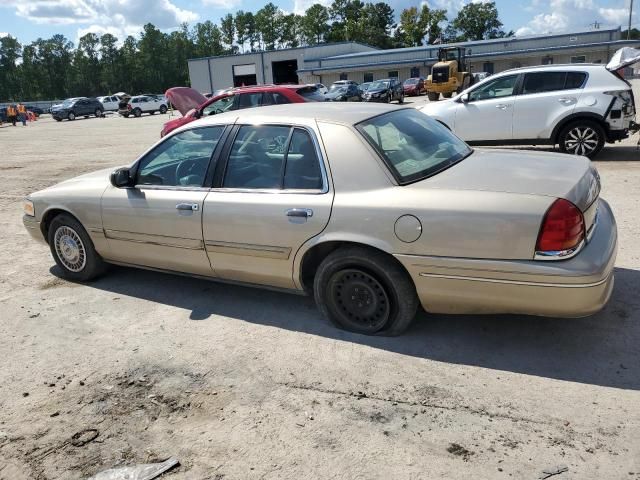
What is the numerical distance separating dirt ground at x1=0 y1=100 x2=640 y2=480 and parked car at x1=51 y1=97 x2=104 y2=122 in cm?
4404

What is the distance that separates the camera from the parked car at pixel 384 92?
112 ft

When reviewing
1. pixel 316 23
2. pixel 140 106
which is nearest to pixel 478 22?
pixel 316 23

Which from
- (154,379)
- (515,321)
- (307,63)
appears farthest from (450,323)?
(307,63)

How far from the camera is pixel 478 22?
115938 millimetres

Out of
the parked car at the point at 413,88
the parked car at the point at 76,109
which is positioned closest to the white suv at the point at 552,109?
the parked car at the point at 413,88

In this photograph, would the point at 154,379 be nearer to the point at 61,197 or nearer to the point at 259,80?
the point at 61,197

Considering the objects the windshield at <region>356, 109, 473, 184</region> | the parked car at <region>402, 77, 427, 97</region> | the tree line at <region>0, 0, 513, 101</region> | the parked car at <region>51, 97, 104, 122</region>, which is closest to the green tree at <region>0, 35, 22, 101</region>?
the tree line at <region>0, 0, 513, 101</region>

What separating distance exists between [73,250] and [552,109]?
A: 8093 mm

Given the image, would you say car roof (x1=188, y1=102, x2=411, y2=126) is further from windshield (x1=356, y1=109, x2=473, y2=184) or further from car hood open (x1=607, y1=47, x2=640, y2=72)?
car hood open (x1=607, y1=47, x2=640, y2=72)

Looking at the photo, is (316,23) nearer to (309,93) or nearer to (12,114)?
(12,114)

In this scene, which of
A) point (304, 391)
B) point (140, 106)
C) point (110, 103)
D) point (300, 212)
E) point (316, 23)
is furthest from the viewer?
point (316, 23)

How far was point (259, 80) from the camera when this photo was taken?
213ft

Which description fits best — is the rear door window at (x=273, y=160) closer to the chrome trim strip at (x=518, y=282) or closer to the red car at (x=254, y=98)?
the chrome trim strip at (x=518, y=282)

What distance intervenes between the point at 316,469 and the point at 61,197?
149 inches
